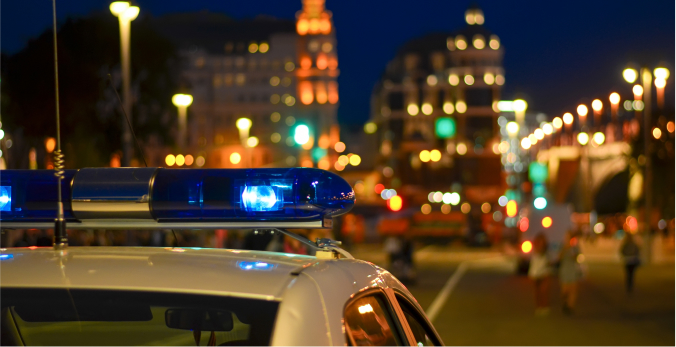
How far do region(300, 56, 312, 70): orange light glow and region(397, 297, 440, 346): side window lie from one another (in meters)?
137

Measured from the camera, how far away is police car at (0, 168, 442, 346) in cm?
254

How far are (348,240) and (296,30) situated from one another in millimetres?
90845

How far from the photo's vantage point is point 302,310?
8.16 feet

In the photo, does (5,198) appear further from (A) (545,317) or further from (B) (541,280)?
(B) (541,280)

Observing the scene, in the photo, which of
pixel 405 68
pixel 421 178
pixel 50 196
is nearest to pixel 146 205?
pixel 50 196

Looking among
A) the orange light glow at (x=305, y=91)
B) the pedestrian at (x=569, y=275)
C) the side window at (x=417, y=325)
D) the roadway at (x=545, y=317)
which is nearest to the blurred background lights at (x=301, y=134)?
the roadway at (x=545, y=317)

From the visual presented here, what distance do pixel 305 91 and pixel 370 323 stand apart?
138632mm

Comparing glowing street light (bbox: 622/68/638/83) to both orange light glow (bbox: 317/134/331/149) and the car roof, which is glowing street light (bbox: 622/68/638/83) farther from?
orange light glow (bbox: 317/134/331/149)

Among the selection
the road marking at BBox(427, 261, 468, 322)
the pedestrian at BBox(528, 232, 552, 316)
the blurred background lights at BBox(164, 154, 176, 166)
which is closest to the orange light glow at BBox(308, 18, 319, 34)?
the blurred background lights at BBox(164, 154, 176, 166)

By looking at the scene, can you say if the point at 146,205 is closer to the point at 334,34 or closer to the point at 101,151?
the point at 101,151

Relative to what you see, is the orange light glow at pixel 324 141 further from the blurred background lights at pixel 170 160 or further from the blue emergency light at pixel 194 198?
the blue emergency light at pixel 194 198

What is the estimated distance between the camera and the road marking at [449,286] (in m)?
18.1

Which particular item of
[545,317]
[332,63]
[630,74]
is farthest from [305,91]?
[545,317]

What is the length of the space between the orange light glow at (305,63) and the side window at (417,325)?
13738 centimetres
